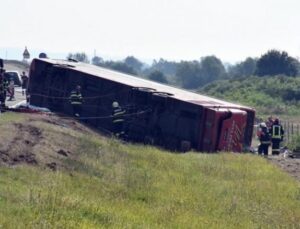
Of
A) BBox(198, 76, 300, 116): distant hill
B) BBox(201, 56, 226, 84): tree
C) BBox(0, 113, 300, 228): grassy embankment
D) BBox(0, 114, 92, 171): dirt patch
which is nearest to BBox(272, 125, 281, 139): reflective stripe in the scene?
BBox(0, 113, 300, 228): grassy embankment

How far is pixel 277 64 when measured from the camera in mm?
91188

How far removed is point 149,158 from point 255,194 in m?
3.75

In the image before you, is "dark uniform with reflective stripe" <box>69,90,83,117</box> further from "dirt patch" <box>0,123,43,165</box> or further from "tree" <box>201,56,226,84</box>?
"tree" <box>201,56,226,84</box>

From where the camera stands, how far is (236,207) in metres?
13.6

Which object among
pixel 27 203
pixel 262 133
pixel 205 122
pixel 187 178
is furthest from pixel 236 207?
pixel 262 133

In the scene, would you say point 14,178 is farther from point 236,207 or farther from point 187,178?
point 187,178

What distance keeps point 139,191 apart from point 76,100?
1270 centimetres

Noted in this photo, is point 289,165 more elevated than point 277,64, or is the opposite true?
point 277,64

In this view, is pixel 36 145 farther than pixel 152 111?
No

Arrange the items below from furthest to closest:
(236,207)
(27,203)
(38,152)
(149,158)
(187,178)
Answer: (149,158) → (187,178) → (38,152) → (236,207) → (27,203)

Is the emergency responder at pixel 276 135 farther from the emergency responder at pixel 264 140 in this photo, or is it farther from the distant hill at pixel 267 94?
the distant hill at pixel 267 94

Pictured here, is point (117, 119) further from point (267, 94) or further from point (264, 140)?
point (267, 94)

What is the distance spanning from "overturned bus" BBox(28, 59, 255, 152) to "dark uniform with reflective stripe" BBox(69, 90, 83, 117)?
254 mm

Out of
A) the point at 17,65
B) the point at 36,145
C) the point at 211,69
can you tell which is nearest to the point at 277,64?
the point at 17,65
